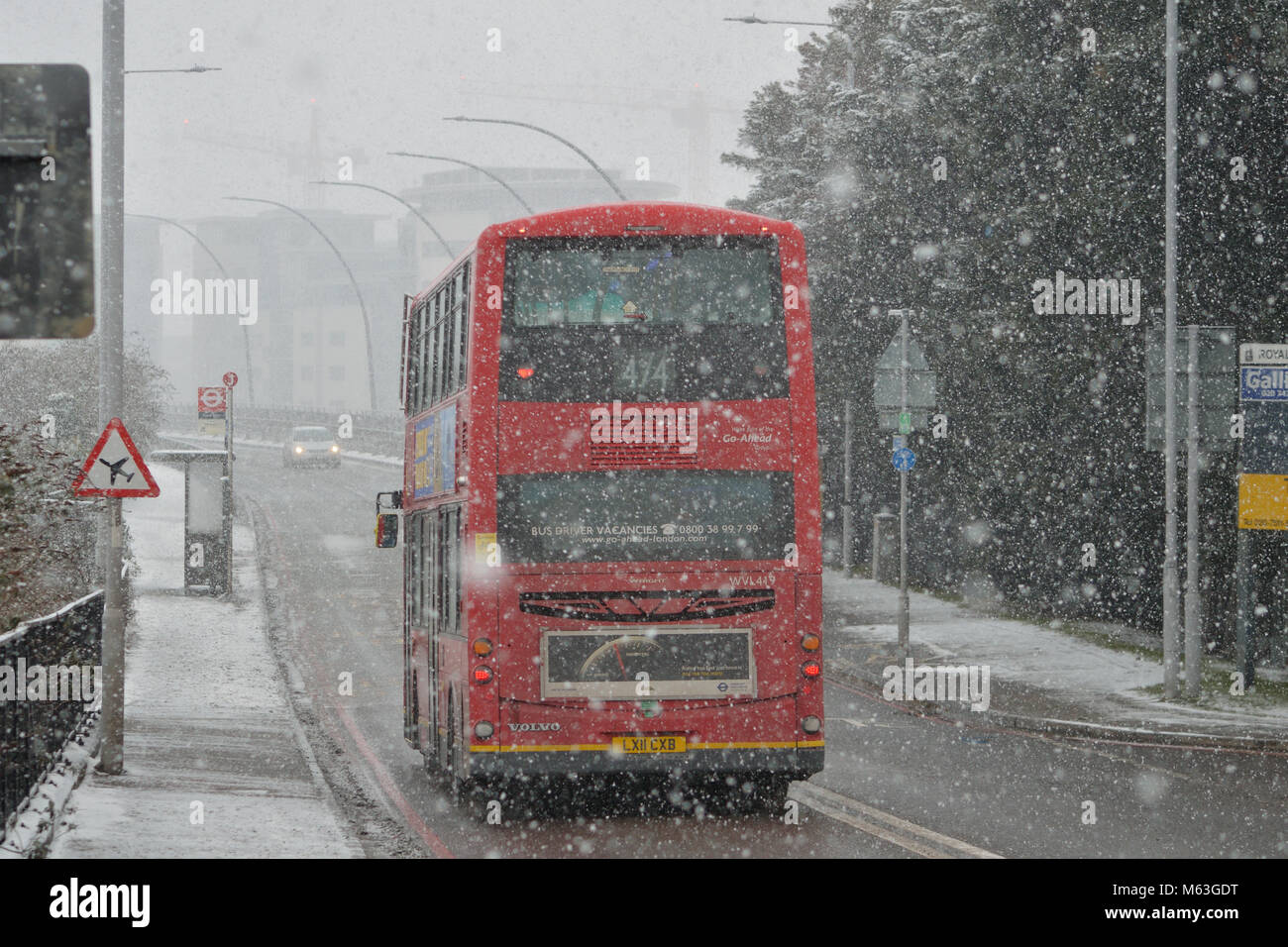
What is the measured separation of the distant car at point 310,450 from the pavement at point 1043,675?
36973 mm

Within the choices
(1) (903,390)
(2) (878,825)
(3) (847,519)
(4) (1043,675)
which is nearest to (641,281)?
(2) (878,825)

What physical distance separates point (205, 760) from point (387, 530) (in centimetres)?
312

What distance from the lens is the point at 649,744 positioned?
1241cm

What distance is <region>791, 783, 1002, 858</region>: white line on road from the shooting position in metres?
11.0

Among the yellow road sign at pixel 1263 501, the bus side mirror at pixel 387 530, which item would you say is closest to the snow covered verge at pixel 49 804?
the bus side mirror at pixel 387 530

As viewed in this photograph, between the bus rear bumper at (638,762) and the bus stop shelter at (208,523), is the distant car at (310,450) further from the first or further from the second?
the bus rear bumper at (638,762)

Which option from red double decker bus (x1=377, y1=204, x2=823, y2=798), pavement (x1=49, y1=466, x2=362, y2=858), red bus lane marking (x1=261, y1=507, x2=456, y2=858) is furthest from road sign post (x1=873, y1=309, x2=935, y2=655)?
red double decker bus (x1=377, y1=204, x2=823, y2=798)

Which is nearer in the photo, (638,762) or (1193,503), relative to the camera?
(638,762)

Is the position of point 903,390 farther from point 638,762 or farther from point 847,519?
point 847,519

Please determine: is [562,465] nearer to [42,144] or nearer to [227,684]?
[42,144]

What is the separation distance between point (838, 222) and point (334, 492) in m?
24.1

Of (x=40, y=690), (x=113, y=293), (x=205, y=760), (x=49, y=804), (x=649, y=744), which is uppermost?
(x=113, y=293)

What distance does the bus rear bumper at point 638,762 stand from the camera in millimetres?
12328

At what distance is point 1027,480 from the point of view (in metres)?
26.9
